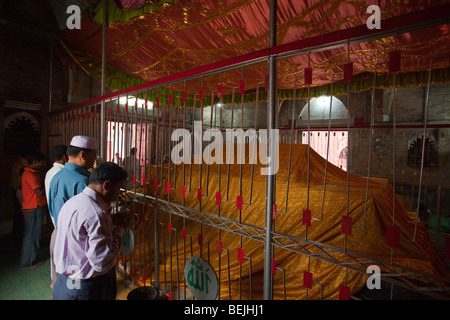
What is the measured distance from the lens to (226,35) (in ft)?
10.8

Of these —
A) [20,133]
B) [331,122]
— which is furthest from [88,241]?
[331,122]

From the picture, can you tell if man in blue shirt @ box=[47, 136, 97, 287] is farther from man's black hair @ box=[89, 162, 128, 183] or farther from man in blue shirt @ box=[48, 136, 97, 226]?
→ man's black hair @ box=[89, 162, 128, 183]

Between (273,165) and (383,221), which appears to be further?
(383,221)

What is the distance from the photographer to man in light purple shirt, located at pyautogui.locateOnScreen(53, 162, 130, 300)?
167 cm

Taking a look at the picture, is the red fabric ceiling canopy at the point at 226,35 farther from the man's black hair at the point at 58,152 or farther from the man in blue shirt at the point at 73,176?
the man's black hair at the point at 58,152

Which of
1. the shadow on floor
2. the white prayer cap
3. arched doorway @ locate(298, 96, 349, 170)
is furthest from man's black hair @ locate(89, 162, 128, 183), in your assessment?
arched doorway @ locate(298, 96, 349, 170)

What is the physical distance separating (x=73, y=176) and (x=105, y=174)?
99cm

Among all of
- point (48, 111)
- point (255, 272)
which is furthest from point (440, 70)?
point (48, 111)

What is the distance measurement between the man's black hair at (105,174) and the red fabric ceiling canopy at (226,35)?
1090 mm

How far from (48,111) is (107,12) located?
3867 mm

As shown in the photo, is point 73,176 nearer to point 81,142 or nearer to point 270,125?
point 81,142

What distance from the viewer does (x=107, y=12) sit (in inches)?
127

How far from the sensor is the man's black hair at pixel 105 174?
70.0 inches
